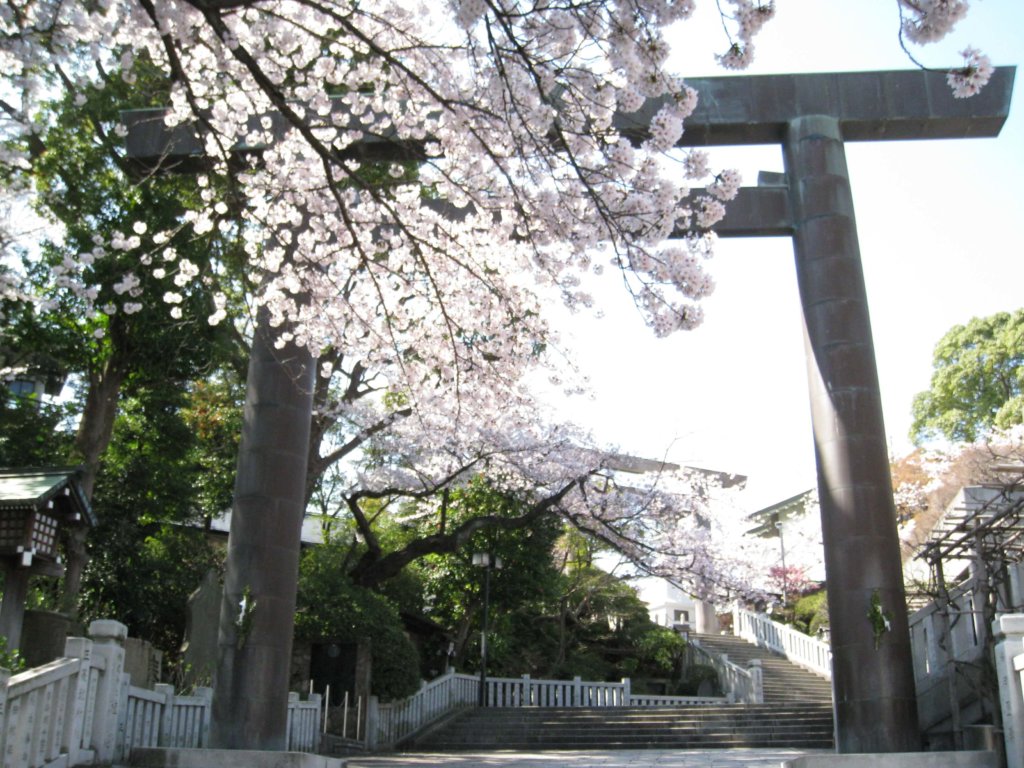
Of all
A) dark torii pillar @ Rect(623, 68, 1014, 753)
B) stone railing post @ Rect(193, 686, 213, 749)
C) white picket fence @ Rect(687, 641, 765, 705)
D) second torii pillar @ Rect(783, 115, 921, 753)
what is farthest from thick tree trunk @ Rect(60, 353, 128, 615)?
white picket fence @ Rect(687, 641, 765, 705)

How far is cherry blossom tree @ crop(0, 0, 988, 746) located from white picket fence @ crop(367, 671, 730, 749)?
19.6 feet

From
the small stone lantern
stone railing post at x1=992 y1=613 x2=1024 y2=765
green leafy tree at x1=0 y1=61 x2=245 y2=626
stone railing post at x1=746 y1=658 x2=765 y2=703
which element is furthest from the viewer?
stone railing post at x1=746 y1=658 x2=765 y2=703

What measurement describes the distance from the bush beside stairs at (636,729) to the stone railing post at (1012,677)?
7650 millimetres

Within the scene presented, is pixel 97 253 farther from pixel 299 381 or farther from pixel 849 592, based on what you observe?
pixel 849 592

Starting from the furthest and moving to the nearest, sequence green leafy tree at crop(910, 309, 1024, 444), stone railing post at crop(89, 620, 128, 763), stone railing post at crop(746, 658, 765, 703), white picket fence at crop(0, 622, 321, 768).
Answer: green leafy tree at crop(910, 309, 1024, 444) → stone railing post at crop(746, 658, 765, 703) → stone railing post at crop(89, 620, 128, 763) → white picket fence at crop(0, 622, 321, 768)

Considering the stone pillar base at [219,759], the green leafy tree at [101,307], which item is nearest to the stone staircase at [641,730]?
the green leafy tree at [101,307]

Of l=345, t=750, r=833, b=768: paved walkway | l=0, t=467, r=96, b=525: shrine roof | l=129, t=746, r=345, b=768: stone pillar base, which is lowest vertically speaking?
l=345, t=750, r=833, b=768: paved walkway

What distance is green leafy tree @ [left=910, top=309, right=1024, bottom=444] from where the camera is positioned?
3203 centimetres

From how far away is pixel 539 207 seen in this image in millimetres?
6809

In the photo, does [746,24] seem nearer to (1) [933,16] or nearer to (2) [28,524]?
(1) [933,16]

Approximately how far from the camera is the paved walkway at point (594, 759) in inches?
442

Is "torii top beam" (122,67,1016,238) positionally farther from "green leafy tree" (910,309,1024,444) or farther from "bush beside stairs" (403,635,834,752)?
"green leafy tree" (910,309,1024,444)

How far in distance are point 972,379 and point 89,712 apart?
3176 cm

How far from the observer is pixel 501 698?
19.2 m
